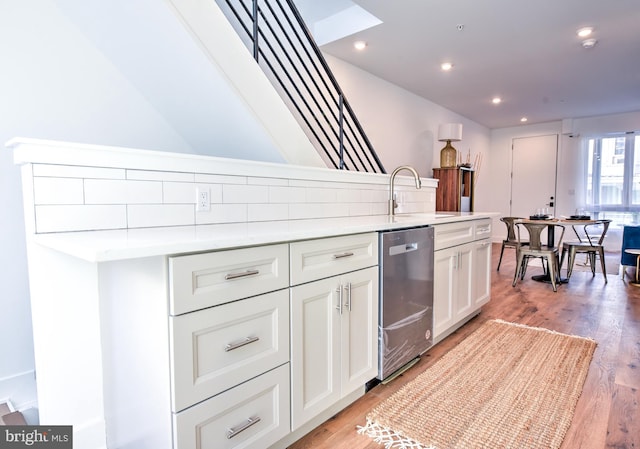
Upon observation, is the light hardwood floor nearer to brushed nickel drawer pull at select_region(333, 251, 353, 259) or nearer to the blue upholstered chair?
Answer: the blue upholstered chair

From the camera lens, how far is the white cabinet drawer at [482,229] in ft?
9.64

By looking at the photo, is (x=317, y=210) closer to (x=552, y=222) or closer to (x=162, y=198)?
(x=162, y=198)

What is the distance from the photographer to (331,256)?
5.24ft

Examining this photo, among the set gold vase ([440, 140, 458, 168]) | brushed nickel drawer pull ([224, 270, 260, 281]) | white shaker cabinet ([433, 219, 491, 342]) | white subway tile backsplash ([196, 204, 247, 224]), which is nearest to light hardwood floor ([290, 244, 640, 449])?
white shaker cabinet ([433, 219, 491, 342])

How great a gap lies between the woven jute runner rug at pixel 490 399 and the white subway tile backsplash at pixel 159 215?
4.09 ft

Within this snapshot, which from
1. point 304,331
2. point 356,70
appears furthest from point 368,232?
point 356,70

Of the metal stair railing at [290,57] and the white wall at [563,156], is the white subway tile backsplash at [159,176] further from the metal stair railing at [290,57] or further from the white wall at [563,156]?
the white wall at [563,156]

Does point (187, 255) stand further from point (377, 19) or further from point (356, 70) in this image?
point (356, 70)

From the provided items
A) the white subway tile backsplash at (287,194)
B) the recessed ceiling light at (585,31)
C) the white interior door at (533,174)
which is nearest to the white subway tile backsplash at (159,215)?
the white subway tile backsplash at (287,194)

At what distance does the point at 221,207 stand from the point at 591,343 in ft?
9.00

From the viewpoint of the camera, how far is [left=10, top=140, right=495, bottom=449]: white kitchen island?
42.1 inches

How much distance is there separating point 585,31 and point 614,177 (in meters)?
4.83

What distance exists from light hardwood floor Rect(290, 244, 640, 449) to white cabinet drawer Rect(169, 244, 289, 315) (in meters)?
0.78

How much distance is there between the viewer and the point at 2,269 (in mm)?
1801
